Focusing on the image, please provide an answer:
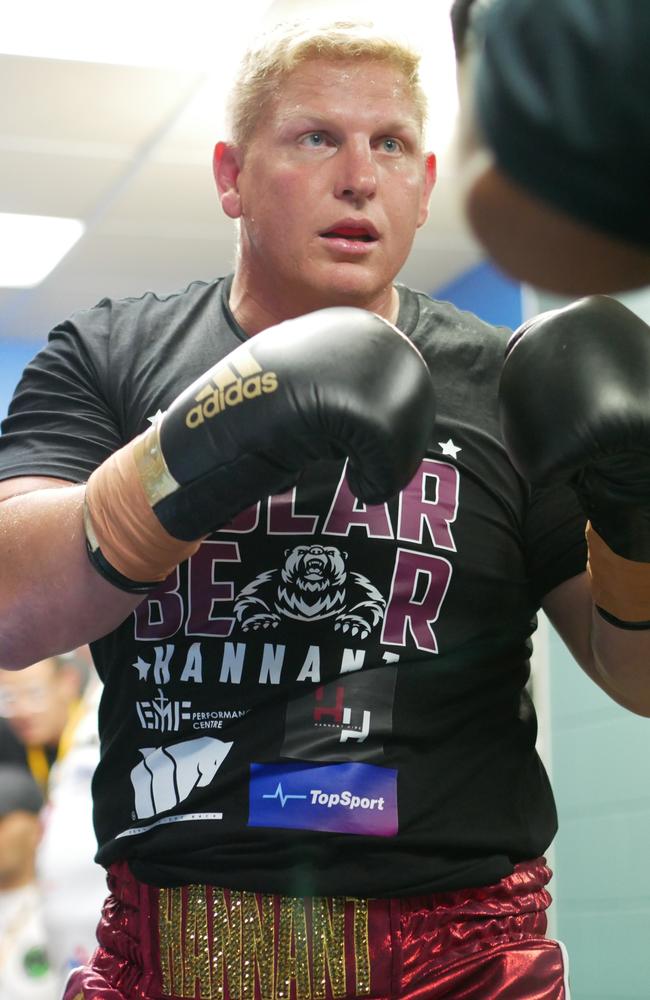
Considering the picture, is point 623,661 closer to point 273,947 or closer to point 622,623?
point 622,623

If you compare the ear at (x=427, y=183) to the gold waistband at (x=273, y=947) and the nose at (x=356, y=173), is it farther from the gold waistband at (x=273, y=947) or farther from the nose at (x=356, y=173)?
the gold waistband at (x=273, y=947)

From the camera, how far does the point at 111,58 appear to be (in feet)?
11.2

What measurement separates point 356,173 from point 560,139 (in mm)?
753

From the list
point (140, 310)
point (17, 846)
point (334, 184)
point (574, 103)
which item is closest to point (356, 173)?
point (334, 184)

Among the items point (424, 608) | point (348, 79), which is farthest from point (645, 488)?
point (348, 79)

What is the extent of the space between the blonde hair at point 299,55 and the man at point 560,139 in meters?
0.73

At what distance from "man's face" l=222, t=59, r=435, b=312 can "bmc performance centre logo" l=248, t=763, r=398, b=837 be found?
51 cm

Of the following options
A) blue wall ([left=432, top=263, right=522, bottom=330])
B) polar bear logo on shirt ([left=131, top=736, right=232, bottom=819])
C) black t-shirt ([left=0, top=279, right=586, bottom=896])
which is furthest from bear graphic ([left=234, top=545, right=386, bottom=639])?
blue wall ([left=432, top=263, right=522, bottom=330])

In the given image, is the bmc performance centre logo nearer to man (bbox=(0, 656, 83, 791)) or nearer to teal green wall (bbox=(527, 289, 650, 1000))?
teal green wall (bbox=(527, 289, 650, 1000))

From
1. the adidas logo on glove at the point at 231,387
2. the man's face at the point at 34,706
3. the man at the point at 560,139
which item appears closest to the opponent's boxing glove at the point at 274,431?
the adidas logo on glove at the point at 231,387

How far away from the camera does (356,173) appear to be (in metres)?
1.43

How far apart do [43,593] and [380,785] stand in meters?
0.38

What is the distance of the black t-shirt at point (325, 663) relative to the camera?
131 cm

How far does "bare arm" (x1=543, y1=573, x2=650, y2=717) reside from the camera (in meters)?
1.35
